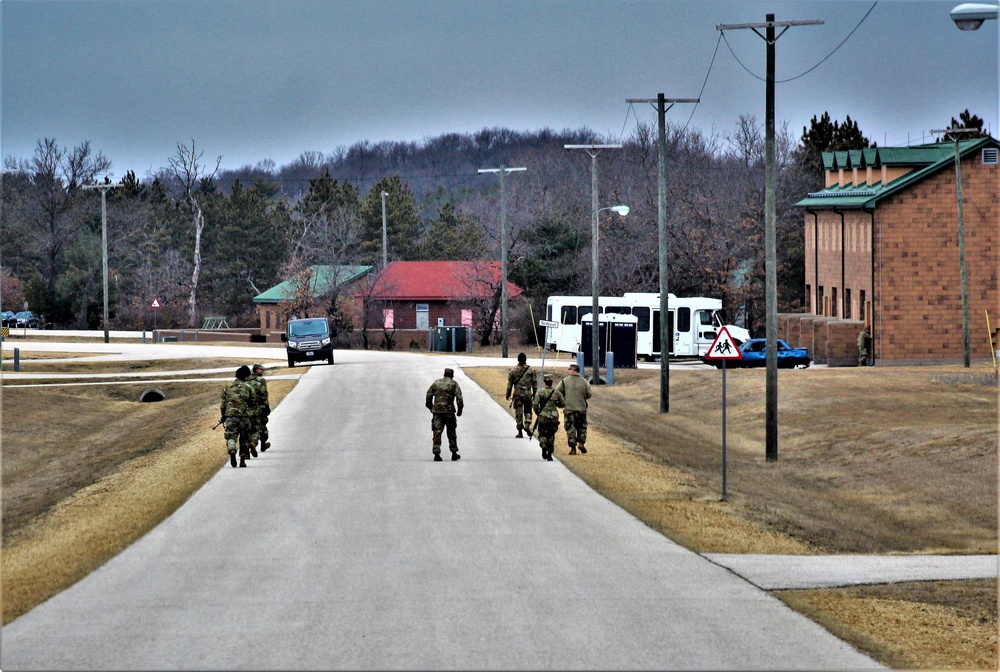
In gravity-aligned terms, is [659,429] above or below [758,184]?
below

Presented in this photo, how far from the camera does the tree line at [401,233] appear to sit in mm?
75625

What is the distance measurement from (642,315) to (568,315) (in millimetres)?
3794

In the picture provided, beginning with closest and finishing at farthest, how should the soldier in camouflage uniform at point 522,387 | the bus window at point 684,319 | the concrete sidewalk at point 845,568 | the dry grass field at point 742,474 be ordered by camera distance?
the dry grass field at point 742,474 → the concrete sidewalk at point 845,568 → the soldier in camouflage uniform at point 522,387 → the bus window at point 684,319

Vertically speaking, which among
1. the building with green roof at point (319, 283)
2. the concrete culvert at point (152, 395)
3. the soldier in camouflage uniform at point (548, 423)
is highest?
the building with green roof at point (319, 283)

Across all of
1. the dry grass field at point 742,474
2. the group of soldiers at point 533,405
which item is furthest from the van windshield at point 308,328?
the group of soldiers at point 533,405

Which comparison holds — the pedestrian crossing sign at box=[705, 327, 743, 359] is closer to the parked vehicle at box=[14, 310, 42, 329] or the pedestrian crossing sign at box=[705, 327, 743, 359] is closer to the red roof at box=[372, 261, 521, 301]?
the red roof at box=[372, 261, 521, 301]

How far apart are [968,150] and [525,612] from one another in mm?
43339

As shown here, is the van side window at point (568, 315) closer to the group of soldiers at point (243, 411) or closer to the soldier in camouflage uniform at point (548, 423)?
the soldier in camouflage uniform at point (548, 423)

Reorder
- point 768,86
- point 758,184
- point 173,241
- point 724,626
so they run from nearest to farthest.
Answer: point 724,626 < point 768,86 < point 758,184 < point 173,241

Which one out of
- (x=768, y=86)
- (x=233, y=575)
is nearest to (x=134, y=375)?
(x=768, y=86)

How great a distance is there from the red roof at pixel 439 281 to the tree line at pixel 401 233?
1778 mm

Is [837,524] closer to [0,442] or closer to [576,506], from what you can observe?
[576,506]

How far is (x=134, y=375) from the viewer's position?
5150cm

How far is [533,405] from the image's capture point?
26266mm
